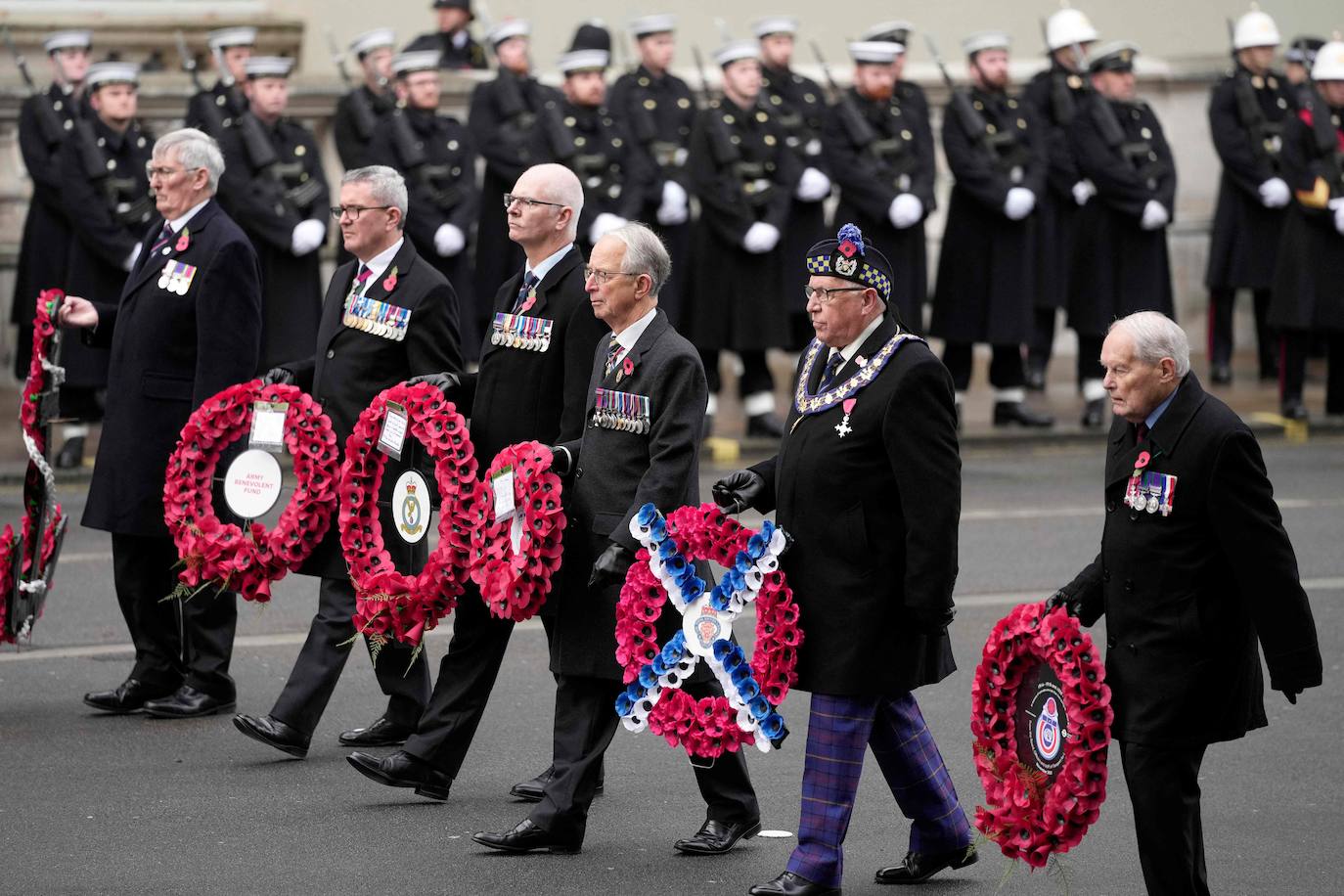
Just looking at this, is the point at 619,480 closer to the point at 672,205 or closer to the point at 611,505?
the point at 611,505

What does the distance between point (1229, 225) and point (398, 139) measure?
20.6 feet

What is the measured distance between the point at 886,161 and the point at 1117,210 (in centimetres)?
168

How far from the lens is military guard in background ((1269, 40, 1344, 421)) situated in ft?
51.6

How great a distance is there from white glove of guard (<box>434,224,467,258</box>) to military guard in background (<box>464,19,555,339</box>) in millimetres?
608

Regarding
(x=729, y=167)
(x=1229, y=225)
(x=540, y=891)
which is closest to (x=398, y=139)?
(x=729, y=167)

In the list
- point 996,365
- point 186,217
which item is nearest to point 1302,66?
point 996,365

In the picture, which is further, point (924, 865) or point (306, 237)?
point (306, 237)

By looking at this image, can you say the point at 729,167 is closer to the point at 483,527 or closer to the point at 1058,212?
the point at 1058,212

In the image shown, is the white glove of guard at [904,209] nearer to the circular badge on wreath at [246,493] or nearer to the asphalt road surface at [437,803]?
the asphalt road surface at [437,803]

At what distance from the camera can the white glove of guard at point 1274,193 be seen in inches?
658

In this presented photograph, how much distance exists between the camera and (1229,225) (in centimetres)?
1734

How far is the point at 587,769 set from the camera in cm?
685

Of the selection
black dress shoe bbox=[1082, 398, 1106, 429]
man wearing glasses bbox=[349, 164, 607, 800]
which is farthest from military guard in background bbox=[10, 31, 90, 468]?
man wearing glasses bbox=[349, 164, 607, 800]

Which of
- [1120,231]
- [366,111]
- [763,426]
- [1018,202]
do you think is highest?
[366,111]
